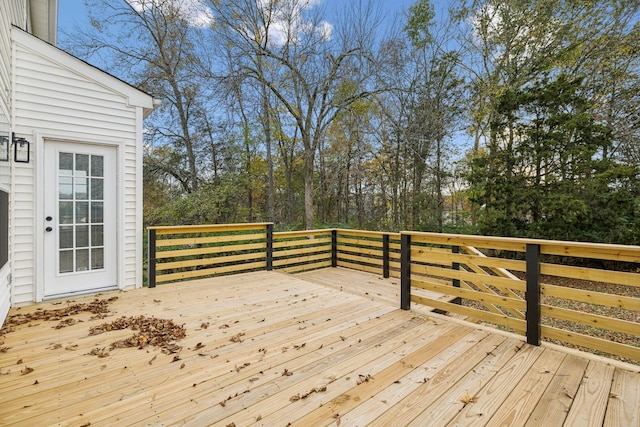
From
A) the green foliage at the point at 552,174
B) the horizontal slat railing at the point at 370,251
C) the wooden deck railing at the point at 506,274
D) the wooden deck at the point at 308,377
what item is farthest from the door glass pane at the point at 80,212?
the green foliage at the point at 552,174

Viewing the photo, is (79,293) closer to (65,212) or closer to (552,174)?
(65,212)

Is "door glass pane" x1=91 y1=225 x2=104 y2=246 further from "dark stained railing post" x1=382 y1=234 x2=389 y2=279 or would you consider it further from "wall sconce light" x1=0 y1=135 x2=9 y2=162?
"dark stained railing post" x1=382 y1=234 x2=389 y2=279

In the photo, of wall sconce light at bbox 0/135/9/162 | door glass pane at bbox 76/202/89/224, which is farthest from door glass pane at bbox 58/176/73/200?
wall sconce light at bbox 0/135/9/162

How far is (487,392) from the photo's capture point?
1912 millimetres

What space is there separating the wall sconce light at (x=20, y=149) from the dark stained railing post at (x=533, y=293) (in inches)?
201

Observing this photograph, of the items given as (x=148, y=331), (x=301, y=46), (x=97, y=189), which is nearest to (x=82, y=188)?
(x=97, y=189)

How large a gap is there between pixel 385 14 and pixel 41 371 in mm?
8240

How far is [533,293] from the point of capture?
258 centimetres

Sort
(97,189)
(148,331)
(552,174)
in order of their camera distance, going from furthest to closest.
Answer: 1. (552,174)
2. (97,189)
3. (148,331)

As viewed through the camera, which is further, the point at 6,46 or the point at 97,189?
the point at 97,189

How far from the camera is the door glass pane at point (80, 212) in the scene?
12.3 ft

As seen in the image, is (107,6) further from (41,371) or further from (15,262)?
(41,371)

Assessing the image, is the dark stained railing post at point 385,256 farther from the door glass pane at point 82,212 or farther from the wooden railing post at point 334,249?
the door glass pane at point 82,212

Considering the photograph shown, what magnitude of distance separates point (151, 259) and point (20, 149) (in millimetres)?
1921
